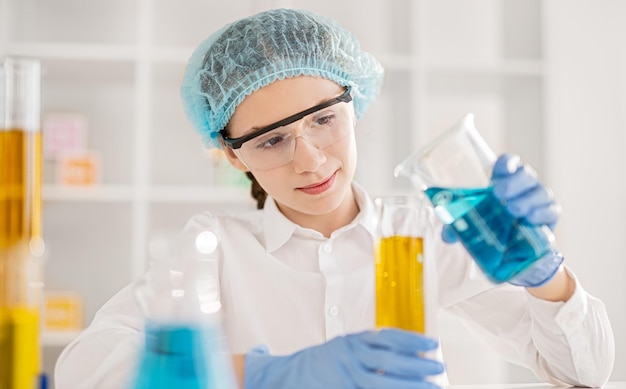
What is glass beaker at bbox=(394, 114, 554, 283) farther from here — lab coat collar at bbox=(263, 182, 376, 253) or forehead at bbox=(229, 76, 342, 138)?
lab coat collar at bbox=(263, 182, 376, 253)

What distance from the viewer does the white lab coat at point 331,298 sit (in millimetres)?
1505

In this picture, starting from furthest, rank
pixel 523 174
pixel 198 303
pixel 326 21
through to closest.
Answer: pixel 326 21 → pixel 523 174 → pixel 198 303

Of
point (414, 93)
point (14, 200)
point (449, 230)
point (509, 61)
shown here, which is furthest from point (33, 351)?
point (509, 61)

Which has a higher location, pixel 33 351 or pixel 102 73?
pixel 102 73

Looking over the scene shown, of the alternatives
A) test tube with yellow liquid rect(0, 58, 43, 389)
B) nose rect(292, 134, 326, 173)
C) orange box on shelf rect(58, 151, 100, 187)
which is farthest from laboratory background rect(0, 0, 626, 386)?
test tube with yellow liquid rect(0, 58, 43, 389)

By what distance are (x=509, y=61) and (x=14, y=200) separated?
117 inches

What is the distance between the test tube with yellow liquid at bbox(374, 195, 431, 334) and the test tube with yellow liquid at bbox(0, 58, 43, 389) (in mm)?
349

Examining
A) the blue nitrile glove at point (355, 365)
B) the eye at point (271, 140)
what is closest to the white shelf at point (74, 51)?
the eye at point (271, 140)

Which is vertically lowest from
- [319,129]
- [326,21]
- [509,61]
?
[319,129]

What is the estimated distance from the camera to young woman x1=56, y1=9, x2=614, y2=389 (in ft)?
4.79

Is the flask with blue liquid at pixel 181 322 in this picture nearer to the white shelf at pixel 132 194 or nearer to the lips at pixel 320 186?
the lips at pixel 320 186

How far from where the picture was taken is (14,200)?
0.70 meters

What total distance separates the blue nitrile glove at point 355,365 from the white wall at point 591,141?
253cm

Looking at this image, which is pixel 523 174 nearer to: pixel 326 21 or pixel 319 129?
pixel 319 129
